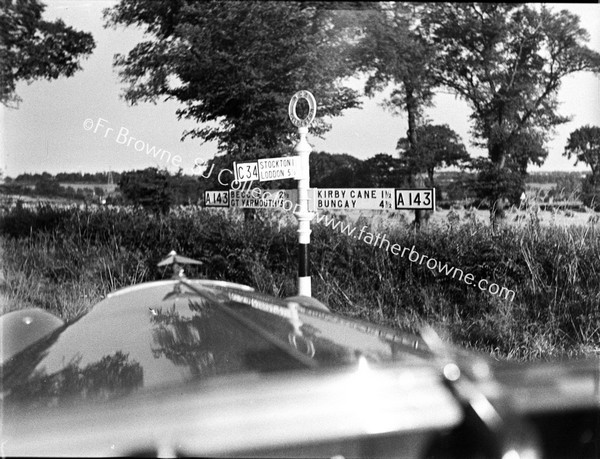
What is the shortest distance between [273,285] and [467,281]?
5.20 feet

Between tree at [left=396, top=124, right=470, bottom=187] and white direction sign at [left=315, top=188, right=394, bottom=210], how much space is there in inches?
17.5

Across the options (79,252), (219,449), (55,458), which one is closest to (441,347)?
(219,449)

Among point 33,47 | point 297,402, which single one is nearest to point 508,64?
point 33,47

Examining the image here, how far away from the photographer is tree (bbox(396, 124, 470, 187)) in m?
5.00

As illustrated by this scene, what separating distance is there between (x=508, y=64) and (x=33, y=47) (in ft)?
13.0

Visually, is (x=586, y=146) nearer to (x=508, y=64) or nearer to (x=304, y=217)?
(x=508, y=64)

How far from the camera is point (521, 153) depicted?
16.2 feet

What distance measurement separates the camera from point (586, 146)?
190 inches

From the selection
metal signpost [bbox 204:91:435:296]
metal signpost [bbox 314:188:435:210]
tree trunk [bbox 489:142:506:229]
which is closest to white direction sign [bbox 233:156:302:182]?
metal signpost [bbox 204:91:435:296]

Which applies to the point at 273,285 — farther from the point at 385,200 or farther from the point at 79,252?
the point at 79,252

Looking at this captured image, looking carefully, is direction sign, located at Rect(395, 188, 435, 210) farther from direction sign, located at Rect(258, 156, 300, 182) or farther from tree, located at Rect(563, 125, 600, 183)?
tree, located at Rect(563, 125, 600, 183)

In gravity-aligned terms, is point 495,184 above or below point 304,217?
above

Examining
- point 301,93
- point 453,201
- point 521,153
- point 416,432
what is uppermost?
point 301,93

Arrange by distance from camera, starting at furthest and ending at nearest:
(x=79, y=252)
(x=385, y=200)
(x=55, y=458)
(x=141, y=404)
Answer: (x=79, y=252) < (x=385, y=200) < (x=141, y=404) < (x=55, y=458)
